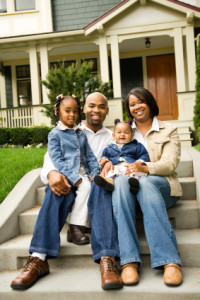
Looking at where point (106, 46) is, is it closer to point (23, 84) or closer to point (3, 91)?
point (23, 84)

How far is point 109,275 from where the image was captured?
2.02 meters

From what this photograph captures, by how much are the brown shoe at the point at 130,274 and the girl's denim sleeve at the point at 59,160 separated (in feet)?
2.64

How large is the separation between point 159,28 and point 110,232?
8.21m

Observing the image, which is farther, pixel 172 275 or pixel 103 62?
pixel 103 62

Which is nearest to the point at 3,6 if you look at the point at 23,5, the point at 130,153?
the point at 23,5

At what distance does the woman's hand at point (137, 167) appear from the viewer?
2.39 metres

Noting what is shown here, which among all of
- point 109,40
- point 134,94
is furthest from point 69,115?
point 109,40

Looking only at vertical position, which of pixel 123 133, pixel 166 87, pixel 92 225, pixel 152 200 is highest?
pixel 166 87

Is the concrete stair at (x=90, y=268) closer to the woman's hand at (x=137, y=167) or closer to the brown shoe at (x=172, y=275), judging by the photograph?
the brown shoe at (x=172, y=275)

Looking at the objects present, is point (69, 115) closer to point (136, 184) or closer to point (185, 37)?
point (136, 184)

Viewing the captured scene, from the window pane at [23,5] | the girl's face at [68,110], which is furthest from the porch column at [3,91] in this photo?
the girl's face at [68,110]

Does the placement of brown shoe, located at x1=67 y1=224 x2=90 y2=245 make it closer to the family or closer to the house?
the family

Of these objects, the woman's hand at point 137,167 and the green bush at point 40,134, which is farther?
the green bush at point 40,134

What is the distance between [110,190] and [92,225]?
30 centimetres
